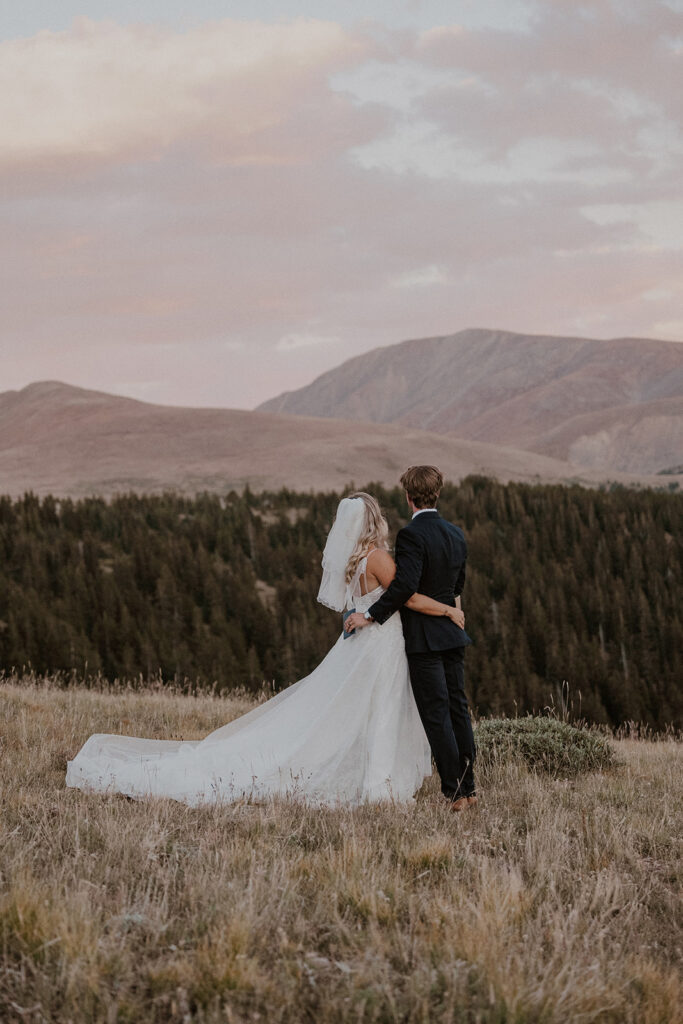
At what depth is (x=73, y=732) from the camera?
7.80 metres

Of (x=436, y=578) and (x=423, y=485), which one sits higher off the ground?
(x=423, y=485)

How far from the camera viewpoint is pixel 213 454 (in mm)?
107375

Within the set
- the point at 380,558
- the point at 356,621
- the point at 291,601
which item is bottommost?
the point at 291,601

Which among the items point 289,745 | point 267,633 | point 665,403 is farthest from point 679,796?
point 665,403

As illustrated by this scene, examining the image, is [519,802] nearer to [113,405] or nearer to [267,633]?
[267,633]

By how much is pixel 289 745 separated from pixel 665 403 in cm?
20177

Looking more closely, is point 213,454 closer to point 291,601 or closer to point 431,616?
point 291,601

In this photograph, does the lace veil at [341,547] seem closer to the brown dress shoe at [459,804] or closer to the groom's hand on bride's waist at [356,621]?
the groom's hand on bride's waist at [356,621]

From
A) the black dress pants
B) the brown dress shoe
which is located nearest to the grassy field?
the brown dress shoe

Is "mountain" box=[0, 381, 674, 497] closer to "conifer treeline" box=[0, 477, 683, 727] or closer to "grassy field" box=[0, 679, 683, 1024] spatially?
"conifer treeline" box=[0, 477, 683, 727]

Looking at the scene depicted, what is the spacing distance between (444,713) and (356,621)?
2.77ft

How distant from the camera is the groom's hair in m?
5.80

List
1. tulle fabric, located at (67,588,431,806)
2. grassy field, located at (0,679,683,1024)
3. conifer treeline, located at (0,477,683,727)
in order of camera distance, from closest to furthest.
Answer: grassy field, located at (0,679,683,1024) < tulle fabric, located at (67,588,431,806) < conifer treeline, located at (0,477,683,727)

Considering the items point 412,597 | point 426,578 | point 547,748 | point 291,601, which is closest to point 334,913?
point 412,597
